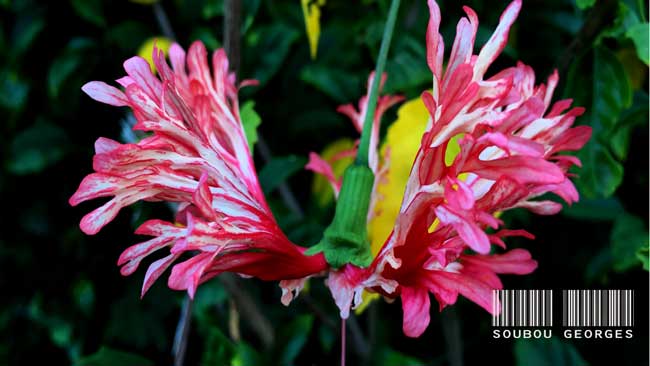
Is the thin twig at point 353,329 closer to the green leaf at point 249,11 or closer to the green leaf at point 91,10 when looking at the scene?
the green leaf at point 249,11

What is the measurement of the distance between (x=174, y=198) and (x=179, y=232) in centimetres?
4

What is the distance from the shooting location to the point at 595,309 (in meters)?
0.53

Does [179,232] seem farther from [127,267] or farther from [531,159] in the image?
[531,159]

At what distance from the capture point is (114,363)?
0.69 m

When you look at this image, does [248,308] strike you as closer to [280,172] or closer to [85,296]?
[280,172]

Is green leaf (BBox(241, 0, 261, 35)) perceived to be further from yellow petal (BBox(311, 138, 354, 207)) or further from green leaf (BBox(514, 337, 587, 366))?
green leaf (BBox(514, 337, 587, 366))

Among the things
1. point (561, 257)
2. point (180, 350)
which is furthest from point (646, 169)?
point (180, 350)

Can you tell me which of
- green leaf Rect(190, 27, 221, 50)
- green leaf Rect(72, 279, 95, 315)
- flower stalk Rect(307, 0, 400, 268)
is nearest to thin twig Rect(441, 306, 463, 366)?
flower stalk Rect(307, 0, 400, 268)

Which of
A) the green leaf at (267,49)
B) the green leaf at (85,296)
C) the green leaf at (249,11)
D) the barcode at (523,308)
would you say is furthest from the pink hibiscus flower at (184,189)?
the green leaf at (85,296)

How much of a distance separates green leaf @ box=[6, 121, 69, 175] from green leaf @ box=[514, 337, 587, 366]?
0.60 m

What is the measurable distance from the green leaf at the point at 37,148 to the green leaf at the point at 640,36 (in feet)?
2.23

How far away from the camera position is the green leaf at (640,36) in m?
0.53

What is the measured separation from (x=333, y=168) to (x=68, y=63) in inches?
13.9

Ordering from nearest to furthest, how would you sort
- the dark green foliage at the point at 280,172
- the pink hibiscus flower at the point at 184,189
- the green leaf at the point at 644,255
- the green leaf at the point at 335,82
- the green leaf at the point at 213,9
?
1. the pink hibiscus flower at the point at 184,189
2. the green leaf at the point at 644,255
3. the dark green foliage at the point at 280,172
4. the green leaf at the point at 335,82
5. the green leaf at the point at 213,9
